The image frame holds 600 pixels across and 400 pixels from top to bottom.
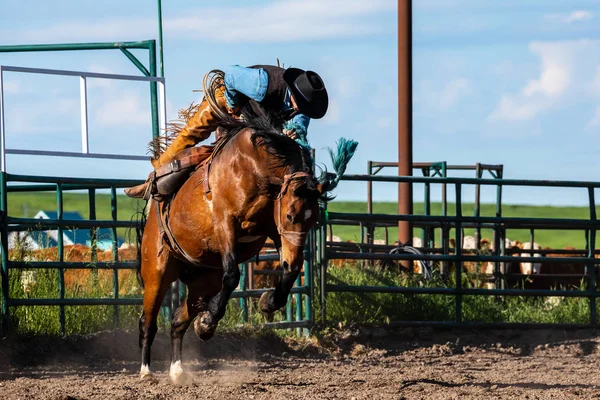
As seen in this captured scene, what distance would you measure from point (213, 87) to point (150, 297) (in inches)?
67.9

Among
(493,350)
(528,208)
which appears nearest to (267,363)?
(493,350)

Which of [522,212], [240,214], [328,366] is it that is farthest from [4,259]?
[522,212]

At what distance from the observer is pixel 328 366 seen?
8.48 metres

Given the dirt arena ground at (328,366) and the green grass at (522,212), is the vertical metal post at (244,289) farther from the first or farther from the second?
the green grass at (522,212)

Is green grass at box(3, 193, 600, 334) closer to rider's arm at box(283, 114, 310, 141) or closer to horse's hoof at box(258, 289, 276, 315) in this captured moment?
rider's arm at box(283, 114, 310, 141)

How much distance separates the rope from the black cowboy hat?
2.39 feet

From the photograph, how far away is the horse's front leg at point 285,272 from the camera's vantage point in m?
6.04

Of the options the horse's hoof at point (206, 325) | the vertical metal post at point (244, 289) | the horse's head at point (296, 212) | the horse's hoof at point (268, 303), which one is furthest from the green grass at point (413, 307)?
the horse's head at point (296, 212)

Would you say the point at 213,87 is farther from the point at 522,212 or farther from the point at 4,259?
the point at 522,212

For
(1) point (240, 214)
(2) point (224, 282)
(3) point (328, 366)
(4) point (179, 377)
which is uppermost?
(1) point (240, 214)

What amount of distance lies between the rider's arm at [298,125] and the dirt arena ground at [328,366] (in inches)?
70.5

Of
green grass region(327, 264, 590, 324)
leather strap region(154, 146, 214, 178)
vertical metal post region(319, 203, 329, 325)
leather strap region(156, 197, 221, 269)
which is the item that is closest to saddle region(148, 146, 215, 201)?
leather strap region(154, 146, 214, 178)

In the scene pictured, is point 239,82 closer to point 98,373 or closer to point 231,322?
point 98,373

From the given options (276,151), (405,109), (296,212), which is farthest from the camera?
(405,109)
